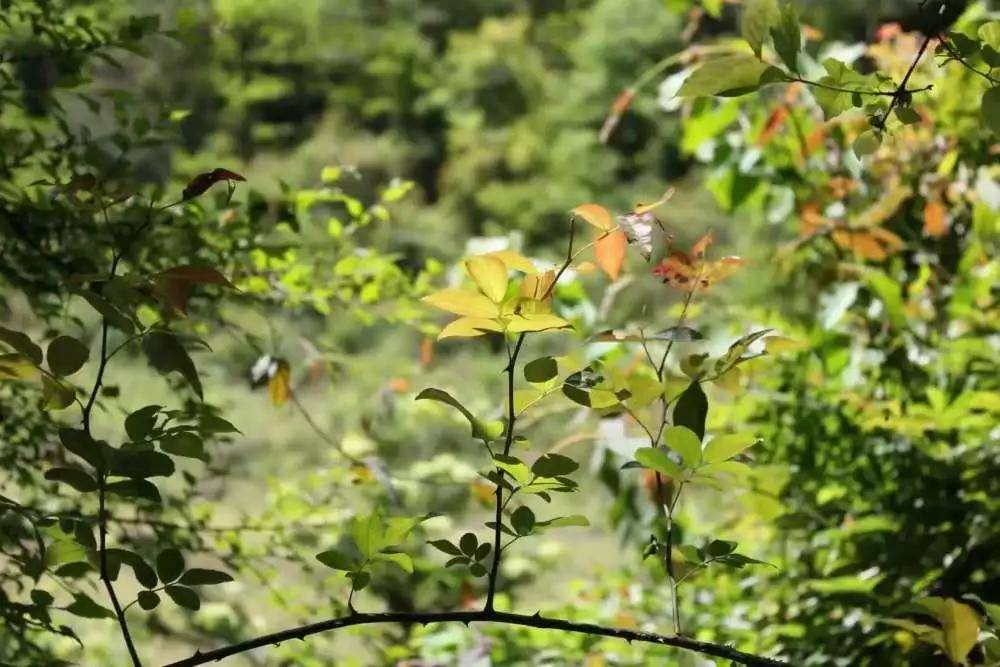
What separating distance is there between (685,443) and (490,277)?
98mm

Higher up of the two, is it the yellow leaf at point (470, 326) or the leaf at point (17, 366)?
the yellow leaf at point (470, 326)

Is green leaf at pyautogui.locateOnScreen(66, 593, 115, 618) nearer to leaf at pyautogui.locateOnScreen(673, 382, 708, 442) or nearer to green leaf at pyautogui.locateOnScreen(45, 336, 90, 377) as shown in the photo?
green leaf at pyautogui.locateOnScreen(45, 336, 90, 377)

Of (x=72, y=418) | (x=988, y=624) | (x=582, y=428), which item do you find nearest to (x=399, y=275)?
(x=582, y=428)

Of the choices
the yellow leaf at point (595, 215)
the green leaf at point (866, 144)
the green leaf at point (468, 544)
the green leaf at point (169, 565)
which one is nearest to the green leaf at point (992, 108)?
the green leaf at point (866, 144)

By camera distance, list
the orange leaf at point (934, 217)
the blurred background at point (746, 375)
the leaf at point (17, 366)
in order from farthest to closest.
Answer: the orange leaf at point (934, 217), the blurred background at point (746, 375), the leaf at point (17, 366)

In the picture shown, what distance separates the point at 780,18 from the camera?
37 cm

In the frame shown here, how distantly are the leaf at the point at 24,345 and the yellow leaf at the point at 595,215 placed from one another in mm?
205

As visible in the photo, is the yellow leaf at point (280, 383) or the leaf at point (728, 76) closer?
the leaf at point (728, 76)

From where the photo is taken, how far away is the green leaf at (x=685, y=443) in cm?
34

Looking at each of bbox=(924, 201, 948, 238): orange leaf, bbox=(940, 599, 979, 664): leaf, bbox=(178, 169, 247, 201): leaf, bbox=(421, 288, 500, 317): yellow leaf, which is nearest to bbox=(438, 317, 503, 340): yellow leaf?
bbox=(421, 288, 500, 317): yellow leaf

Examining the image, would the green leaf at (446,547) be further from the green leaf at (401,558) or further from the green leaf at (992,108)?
the green leaf at (992,108)

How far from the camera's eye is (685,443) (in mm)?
344

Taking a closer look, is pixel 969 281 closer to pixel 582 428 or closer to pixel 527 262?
pixel 582 428

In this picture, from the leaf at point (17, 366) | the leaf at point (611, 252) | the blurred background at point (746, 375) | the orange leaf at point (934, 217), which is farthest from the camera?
the orange leaf at point (934, 217)
